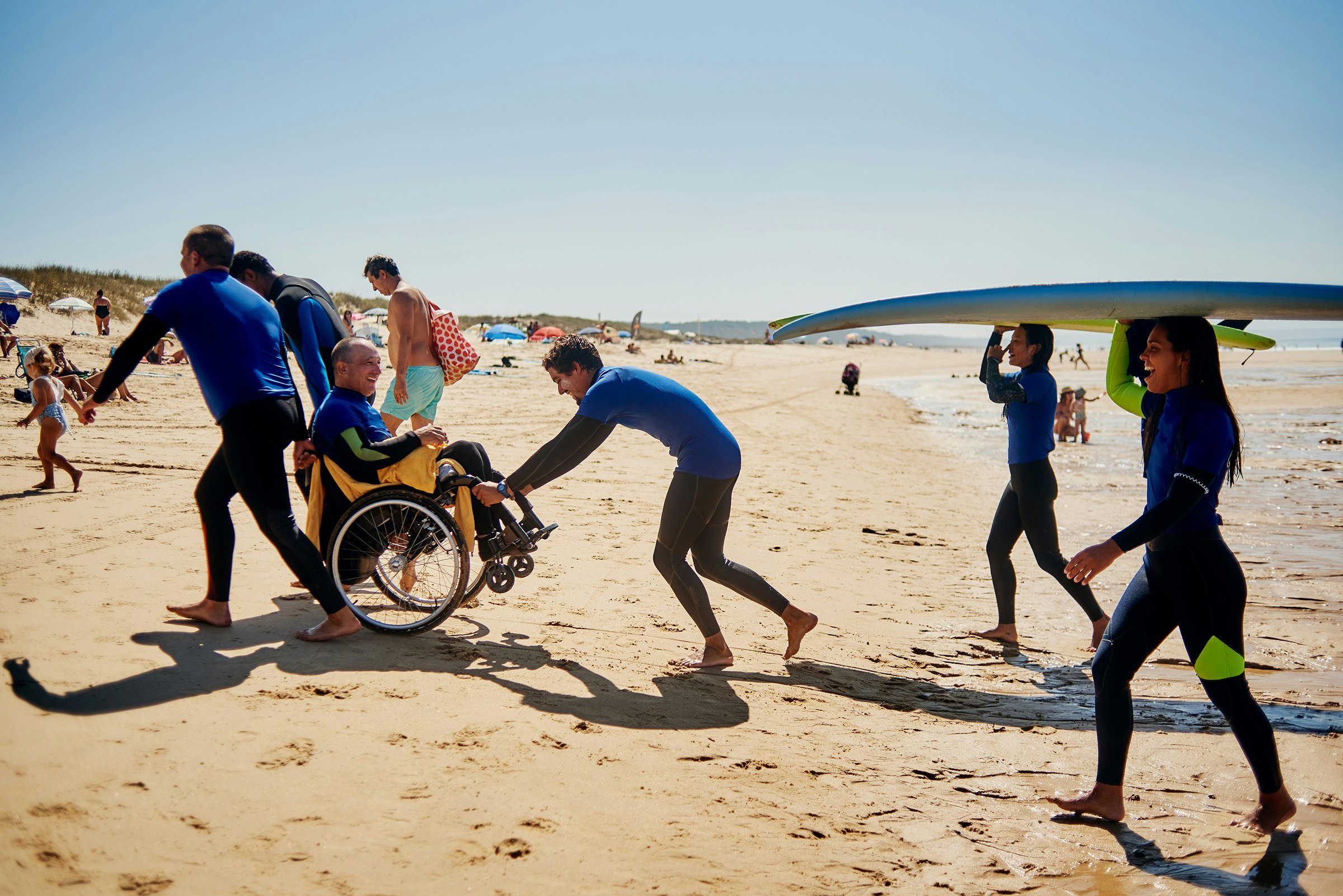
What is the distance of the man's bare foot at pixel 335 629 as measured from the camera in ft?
14.0

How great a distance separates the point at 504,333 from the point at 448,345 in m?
33.7

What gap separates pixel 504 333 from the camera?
38.6 m

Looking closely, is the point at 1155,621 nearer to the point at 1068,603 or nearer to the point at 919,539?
the point at 1068,603

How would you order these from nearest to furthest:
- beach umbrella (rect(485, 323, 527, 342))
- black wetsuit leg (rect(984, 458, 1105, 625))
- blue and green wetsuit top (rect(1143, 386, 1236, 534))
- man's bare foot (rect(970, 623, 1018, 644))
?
blue and green wetsuit top (rect(1143, 386, 1236, 534)), black wetsuit leg (rect(984, 458, 1105, 625)), man's bare foot (rect(970, 623, 1018, 644)), beach umbrella (rect(485, 323, 527, 342))

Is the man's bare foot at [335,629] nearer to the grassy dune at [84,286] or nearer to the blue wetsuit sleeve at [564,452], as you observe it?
the blue wetsuit sleeve at [564,452]

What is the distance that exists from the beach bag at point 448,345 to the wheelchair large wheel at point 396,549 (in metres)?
1.40

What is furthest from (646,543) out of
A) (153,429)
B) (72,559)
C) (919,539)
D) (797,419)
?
(797,419)

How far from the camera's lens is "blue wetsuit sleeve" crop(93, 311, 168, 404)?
393 centimetres

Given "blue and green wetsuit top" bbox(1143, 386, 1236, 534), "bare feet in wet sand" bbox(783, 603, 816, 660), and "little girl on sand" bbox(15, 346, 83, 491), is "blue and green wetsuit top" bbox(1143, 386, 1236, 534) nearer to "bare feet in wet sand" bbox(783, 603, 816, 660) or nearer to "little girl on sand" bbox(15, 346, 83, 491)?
"bare feet in wet sand" bbox(783, 603, 816, 660)

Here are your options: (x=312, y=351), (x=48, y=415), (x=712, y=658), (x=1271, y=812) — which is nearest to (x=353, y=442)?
(x=312, y=351)

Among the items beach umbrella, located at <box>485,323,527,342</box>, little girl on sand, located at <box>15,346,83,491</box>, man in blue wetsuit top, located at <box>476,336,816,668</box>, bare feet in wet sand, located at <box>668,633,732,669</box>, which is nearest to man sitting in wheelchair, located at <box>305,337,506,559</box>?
man in blue wetsuit top, located at <box>476,336,816,668</box>

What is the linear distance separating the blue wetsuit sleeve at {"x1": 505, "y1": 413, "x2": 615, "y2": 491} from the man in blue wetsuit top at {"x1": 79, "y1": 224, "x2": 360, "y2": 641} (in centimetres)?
110

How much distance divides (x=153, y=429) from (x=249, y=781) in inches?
396

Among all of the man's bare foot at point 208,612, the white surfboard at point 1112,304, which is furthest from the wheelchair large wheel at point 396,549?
the white surfboard at point 1112,304
